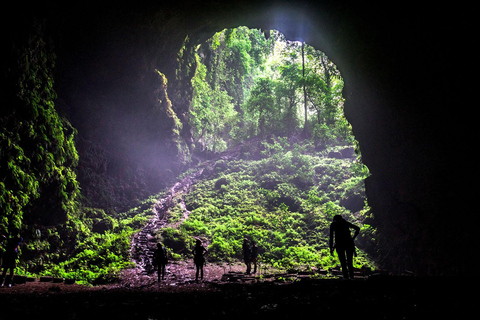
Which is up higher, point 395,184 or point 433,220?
point 395,184

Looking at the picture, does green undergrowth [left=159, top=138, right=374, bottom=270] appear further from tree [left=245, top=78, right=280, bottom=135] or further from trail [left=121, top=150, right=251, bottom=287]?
tree [left=245, top=78, right=280, bottom=135]

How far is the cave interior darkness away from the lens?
6.74 m

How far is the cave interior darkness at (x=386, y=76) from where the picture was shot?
6.74 metres

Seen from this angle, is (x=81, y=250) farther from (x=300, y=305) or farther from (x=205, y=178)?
(x=205, y=178)

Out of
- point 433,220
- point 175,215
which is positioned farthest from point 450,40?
point 175,215

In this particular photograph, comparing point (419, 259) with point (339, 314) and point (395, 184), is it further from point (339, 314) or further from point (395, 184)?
point (339, 314)

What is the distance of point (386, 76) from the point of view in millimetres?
9234

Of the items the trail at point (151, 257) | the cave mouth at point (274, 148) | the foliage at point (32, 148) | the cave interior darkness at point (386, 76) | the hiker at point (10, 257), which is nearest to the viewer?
the cave interior darkness at point (386, 76)

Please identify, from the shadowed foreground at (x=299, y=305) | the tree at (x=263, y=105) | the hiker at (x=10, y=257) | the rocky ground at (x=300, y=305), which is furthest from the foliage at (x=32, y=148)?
the tree at (x=263, y=105)

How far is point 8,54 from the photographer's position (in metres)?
9.88

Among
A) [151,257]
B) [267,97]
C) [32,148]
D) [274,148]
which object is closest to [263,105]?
[267,97]

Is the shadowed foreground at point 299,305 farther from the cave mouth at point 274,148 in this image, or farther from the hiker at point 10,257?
the cave mouth at point 274,148

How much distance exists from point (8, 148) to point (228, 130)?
125 ft

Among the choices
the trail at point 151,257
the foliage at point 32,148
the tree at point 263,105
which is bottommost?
the trail at point 151,257
